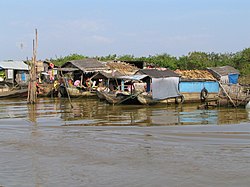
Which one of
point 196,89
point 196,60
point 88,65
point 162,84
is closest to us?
point 162,84

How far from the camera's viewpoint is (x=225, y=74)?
106ft

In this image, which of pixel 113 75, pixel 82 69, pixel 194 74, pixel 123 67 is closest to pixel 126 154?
pixel 113 75

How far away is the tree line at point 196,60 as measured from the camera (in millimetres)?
39938

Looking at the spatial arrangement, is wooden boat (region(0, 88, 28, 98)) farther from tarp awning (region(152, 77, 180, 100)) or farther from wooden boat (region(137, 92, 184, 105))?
tarp awning (region(152, 77, 180, 100))

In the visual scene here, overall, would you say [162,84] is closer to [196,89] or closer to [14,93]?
[196,89]

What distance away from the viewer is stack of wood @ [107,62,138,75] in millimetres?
30955

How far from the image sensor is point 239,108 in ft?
61.2

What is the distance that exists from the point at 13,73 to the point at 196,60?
60.3ft

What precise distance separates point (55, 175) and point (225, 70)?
28421 millimetres

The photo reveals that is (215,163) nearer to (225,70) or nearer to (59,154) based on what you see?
(59,154)

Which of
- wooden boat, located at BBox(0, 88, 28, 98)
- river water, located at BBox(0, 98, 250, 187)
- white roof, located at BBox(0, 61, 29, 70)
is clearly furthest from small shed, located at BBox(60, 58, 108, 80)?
river water, located at BBox(0, 98, 250, 187)

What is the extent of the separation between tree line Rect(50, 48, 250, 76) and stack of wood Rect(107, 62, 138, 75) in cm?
768

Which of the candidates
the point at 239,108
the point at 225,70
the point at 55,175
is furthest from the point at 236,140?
the point at 225,70

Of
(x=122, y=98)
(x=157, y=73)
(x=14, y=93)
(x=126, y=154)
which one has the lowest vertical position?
(x=126, y=154)
